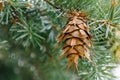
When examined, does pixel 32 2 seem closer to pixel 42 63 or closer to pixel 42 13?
pixel 42 13

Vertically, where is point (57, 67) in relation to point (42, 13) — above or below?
below

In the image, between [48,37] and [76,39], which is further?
[48,37]

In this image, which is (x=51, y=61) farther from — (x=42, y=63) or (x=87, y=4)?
(x=87, y=4)

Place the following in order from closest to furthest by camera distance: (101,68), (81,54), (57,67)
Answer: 1. (81,54)
2. (101,68)
3. (57,67)

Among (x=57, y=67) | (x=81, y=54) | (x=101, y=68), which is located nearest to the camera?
(x=81, y=54)

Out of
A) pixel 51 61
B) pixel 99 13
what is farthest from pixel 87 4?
pixel 51 61

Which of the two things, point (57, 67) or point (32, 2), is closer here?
point (32, 2)
